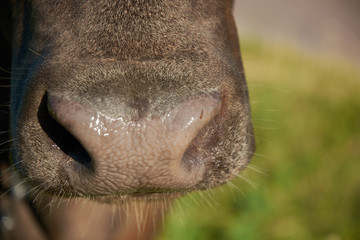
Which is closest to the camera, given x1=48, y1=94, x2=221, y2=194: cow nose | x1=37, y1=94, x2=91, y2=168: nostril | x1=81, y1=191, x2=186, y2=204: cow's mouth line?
x1=48, y1=94, x2=221, y2=194: cow nose

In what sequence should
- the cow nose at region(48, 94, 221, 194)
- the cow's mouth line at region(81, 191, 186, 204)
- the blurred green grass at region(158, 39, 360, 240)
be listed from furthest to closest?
the blurred green grass at region(158, 39, 360, 240), the cow's mouth line at region(81, 191, 186, 204), the cow nose at region(48, 94, 221, 194)

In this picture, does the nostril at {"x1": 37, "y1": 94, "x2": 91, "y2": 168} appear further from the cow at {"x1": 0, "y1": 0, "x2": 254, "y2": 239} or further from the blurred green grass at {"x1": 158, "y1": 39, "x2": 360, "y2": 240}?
the blurred green grass at {"x1": 158, "y1": 39, "x2": 360, "y2": 240}

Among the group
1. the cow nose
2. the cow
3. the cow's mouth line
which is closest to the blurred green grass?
the cow's mouth line

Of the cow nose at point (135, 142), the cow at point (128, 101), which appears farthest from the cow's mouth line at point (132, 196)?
A: the cow nose at point (135, 142)

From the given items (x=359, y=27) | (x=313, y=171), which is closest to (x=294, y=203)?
(x=313, y=171)

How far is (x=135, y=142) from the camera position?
1.50 metres

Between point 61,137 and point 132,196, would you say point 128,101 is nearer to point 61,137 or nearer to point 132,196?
point 61,137

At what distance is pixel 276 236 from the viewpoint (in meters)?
3.78

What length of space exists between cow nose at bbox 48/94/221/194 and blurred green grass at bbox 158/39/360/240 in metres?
0.98

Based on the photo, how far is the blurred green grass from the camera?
3.77 meters

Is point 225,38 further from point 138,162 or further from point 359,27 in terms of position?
point 359,27

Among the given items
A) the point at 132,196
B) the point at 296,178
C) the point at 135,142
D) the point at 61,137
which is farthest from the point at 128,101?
the point at 296,178

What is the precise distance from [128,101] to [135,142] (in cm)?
13

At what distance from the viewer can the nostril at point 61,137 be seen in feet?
5.26
